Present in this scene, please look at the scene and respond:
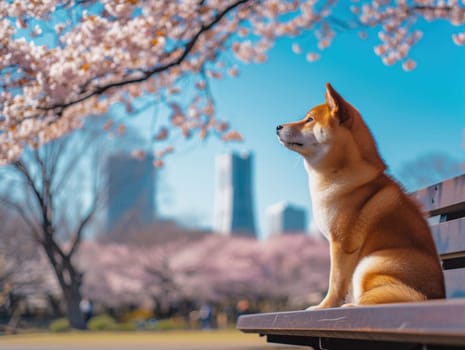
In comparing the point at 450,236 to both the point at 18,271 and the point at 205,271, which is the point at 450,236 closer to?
the point at 18,271

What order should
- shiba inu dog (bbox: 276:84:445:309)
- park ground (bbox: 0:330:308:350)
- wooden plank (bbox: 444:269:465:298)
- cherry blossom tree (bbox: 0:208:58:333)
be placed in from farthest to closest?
cherry blossom tree (bbox: 0:208:58:333) < park ground (bbox: 0:330:308:350) < wooden plank (bbox: 444:269:465:298) < shiba inu dog (bbox: 276:84:445:309)

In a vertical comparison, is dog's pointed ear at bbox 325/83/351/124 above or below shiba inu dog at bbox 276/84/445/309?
above

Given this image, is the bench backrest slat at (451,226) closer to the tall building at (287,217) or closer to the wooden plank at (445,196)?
the wooden plank at (445,196)

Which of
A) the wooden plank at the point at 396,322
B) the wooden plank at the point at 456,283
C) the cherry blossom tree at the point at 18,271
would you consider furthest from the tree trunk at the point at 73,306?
Answer: the wooden plank at the point at 396,322

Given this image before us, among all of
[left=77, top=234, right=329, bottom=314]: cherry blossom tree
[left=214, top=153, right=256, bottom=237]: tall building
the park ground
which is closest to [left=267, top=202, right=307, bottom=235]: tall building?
[left=214, top=153, right=256, bottom=237]: tall building

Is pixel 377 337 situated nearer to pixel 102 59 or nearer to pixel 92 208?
pixel 102 59

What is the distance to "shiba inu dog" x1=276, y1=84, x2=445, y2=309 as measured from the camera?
1.92 meters

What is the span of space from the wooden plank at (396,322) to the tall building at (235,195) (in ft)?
507

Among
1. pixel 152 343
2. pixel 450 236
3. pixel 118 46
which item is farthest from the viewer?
pixel 152 343

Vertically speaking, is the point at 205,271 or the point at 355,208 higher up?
the point at 205,271

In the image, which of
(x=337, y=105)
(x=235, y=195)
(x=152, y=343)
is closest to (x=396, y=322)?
(x=337, y=105)

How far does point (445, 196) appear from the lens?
2920mm

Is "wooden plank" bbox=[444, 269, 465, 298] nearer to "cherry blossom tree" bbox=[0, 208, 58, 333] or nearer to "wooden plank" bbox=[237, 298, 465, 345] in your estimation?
"wooden plank" bbox=[237, 298, 465, 345]

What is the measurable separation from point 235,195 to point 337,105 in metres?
160
